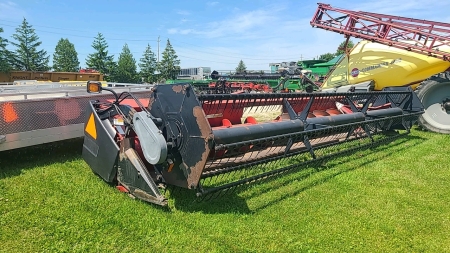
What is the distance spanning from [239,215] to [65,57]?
75.3 meters

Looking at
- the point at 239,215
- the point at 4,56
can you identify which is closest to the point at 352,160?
the point at 239,215

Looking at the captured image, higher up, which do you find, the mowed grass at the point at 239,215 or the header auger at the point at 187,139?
the header auger at the point at 187,139

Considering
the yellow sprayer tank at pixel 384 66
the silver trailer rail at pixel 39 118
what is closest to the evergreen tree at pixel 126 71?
the yellow sprayer tank at pixel 384 66

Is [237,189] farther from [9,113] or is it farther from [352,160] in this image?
[9,113]

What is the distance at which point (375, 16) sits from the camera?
29.1ft

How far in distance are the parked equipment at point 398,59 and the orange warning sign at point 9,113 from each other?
7.42m

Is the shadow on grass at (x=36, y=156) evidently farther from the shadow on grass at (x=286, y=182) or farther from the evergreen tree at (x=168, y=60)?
the evergreen tree at (x=168, y=60)

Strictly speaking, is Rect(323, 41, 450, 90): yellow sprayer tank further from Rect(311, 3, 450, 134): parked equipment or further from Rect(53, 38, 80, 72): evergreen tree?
Rect(53, 38, 80, 72): evergreen tree

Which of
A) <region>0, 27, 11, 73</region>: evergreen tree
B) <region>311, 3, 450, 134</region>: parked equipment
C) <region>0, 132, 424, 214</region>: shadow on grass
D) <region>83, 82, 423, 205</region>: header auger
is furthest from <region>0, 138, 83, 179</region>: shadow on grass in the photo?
<region>0, 27, 11, 73</region>: evergreen tree

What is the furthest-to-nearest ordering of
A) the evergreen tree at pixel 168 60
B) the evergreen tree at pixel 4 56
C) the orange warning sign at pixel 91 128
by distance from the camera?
the evergreen tree at pixel 168 60 → the evergreen tree at pixel 4 56 → the orange warning sign at pixel 91 128

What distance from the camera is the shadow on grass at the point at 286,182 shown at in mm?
3438

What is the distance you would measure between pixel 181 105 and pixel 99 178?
1.64 m

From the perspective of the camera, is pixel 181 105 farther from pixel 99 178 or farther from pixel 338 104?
pixel 338 104

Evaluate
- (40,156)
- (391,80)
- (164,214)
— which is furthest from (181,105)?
(391,80)
